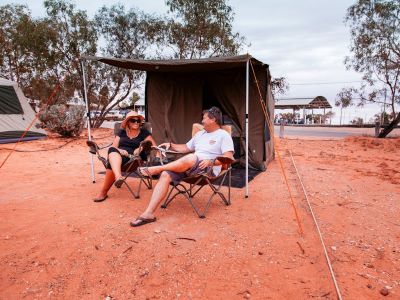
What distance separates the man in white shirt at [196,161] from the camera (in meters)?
2.73

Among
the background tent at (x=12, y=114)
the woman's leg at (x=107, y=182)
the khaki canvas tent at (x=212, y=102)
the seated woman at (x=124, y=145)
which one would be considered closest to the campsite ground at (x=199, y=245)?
the woman's leg at (x=107, y=182)

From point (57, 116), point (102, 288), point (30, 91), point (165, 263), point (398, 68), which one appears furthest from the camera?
point (30, 91)

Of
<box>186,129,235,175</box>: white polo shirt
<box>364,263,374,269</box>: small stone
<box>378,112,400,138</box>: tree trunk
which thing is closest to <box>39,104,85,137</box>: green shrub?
<box>186,129,235,175</box>: white polo shirt

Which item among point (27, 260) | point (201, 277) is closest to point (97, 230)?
point (27, 260)

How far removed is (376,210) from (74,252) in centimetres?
282

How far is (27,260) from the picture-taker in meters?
2.07

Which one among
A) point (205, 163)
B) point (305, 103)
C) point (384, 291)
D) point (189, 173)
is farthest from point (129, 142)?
point (305, 103)

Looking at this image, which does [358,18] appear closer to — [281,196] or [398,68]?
[398,68]

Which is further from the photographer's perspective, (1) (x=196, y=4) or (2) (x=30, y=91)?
(2) (x=30, y=91)

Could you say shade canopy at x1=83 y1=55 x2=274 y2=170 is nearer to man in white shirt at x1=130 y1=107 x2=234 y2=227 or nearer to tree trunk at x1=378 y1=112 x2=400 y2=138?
man in white shirt at x1=130 y1=107 x2=234 y2=227

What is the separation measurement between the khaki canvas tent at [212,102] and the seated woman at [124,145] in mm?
1512

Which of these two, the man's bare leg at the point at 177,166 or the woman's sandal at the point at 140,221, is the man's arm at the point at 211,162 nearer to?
the man's bare leg at the point at 177,166

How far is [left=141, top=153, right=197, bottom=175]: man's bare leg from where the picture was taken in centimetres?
280

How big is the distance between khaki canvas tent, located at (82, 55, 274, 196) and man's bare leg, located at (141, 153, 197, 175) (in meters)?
2.13
